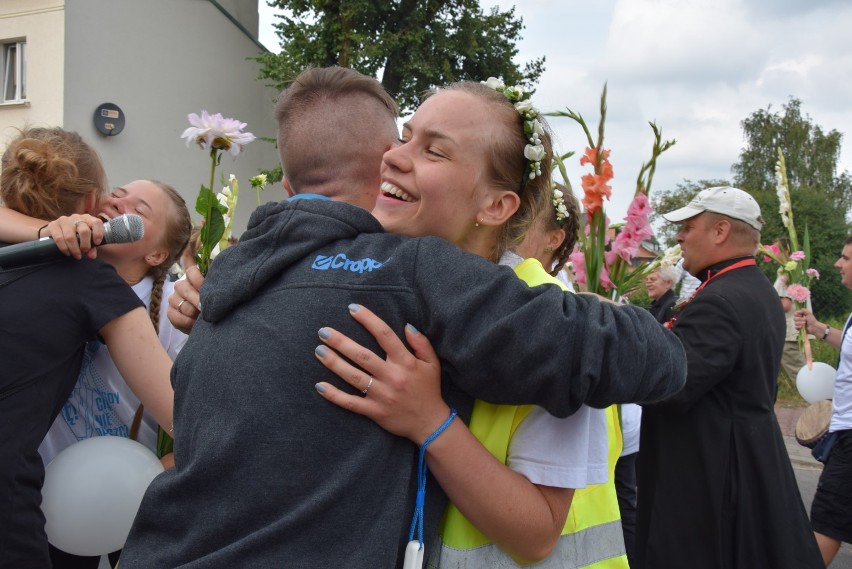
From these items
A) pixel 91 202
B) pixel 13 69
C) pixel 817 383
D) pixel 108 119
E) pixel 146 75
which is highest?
pixel 146 75

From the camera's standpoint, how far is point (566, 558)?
1364 mm

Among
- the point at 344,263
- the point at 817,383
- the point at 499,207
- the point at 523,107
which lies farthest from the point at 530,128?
the point at 817,383

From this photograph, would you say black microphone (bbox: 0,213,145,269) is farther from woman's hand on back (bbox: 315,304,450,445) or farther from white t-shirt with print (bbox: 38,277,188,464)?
woman's hand on back (bbox: 315,304,450,445)

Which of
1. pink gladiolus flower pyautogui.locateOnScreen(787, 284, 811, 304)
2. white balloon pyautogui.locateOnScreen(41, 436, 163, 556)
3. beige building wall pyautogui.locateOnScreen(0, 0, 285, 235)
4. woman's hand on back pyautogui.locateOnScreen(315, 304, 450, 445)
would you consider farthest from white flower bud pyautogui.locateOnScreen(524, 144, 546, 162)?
beige building wall pyautogui.locateOnScreen(0, 0, 285, 235)

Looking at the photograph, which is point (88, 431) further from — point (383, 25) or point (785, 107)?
point (785, 107)

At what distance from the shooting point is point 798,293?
6.31 m

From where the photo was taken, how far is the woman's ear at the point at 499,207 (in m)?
1.48

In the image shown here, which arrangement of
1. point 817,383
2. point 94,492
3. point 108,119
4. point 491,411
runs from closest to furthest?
point 491,411
point 94,492
point 817,383
point 108,119

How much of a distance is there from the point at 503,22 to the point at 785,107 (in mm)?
24564

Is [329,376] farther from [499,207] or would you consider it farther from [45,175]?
[45,175]

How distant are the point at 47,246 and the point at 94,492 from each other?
768 mm

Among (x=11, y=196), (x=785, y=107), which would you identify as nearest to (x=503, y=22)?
(x=11, y=196)

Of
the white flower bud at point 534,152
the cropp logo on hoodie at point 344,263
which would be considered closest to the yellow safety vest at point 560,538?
the white flower bud at point 534,152

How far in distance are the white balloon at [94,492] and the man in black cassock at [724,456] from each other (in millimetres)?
2165
